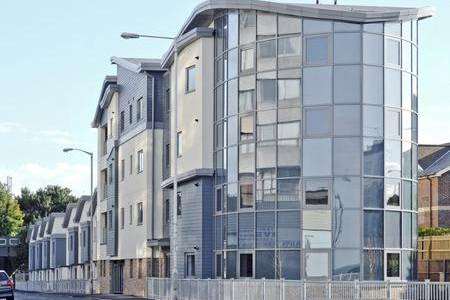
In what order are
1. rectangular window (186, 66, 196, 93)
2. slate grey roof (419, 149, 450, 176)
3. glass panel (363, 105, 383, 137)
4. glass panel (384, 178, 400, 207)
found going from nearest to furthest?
glass panel (363, 105, 383, 137), glass panel (384, 178, 400, 207), rectangular window (186, 66, 196, 93), slate grey roof (419, 149, 450, 176)

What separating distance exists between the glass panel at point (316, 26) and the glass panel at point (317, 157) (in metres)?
4.06

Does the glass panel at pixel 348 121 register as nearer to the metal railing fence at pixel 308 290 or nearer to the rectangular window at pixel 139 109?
the metal railing fence at pixel 308 290

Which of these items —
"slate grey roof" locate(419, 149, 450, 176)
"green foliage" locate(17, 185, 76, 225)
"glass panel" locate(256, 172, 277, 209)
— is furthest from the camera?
"green foliage" locate(17, 185, 76, 225)

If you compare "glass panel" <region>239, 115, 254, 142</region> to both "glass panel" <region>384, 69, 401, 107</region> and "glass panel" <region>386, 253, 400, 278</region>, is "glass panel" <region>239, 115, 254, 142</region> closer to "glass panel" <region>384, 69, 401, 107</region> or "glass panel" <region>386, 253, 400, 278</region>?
"glass panel" <region>384, 69, 401, 107</region>

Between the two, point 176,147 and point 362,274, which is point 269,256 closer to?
point 362,274

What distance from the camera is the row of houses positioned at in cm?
8000

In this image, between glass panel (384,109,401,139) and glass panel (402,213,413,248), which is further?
glass panel (402,213,413,248)

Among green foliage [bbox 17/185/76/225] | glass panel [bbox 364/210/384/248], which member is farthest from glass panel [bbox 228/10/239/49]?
green foliage [bbox 17/185/76/225]

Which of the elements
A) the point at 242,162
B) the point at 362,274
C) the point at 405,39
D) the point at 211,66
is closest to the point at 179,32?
the point at 211,66

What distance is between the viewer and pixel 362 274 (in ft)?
124

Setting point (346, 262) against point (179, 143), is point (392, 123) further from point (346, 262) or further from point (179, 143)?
point (179, 143)

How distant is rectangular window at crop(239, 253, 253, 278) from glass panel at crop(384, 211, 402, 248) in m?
5.40

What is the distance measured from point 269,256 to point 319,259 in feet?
7.19

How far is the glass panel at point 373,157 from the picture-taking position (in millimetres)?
38438
